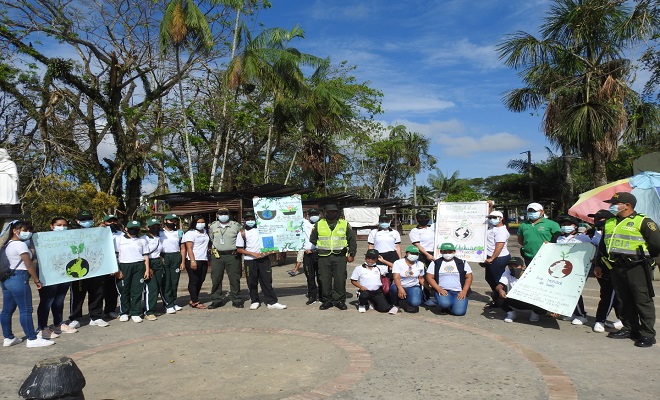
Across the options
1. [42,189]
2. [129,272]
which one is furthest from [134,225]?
[42,189]

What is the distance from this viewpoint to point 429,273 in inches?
320

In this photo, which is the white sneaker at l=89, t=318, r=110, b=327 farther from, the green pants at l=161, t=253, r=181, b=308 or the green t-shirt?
the green t-shirt

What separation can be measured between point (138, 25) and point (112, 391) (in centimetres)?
1794

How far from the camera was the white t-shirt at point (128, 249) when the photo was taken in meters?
7.92

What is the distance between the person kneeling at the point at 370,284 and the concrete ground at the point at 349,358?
23 cm

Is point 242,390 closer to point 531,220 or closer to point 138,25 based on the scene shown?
point 531,220

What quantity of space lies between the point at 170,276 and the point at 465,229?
16.8 feet

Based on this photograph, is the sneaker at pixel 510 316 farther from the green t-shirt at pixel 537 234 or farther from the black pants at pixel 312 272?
the black pants at pixel 312 272

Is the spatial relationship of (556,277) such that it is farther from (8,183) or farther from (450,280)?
(8,183)

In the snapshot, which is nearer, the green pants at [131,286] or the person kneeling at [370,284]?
the green pants at [131,286]

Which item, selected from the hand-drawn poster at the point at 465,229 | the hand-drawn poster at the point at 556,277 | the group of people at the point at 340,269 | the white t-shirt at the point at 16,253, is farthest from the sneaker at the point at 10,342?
the hand-drawn poster at the point at 556,277

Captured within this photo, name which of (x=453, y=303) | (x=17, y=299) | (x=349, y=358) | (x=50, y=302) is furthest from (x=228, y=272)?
(x=453, y=303)

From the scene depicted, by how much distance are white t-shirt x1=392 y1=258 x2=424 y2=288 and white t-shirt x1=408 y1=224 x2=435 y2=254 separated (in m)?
0.65

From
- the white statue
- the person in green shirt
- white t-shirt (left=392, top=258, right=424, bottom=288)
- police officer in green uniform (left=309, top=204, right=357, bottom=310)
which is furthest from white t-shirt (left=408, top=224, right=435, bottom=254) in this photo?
the white statue
